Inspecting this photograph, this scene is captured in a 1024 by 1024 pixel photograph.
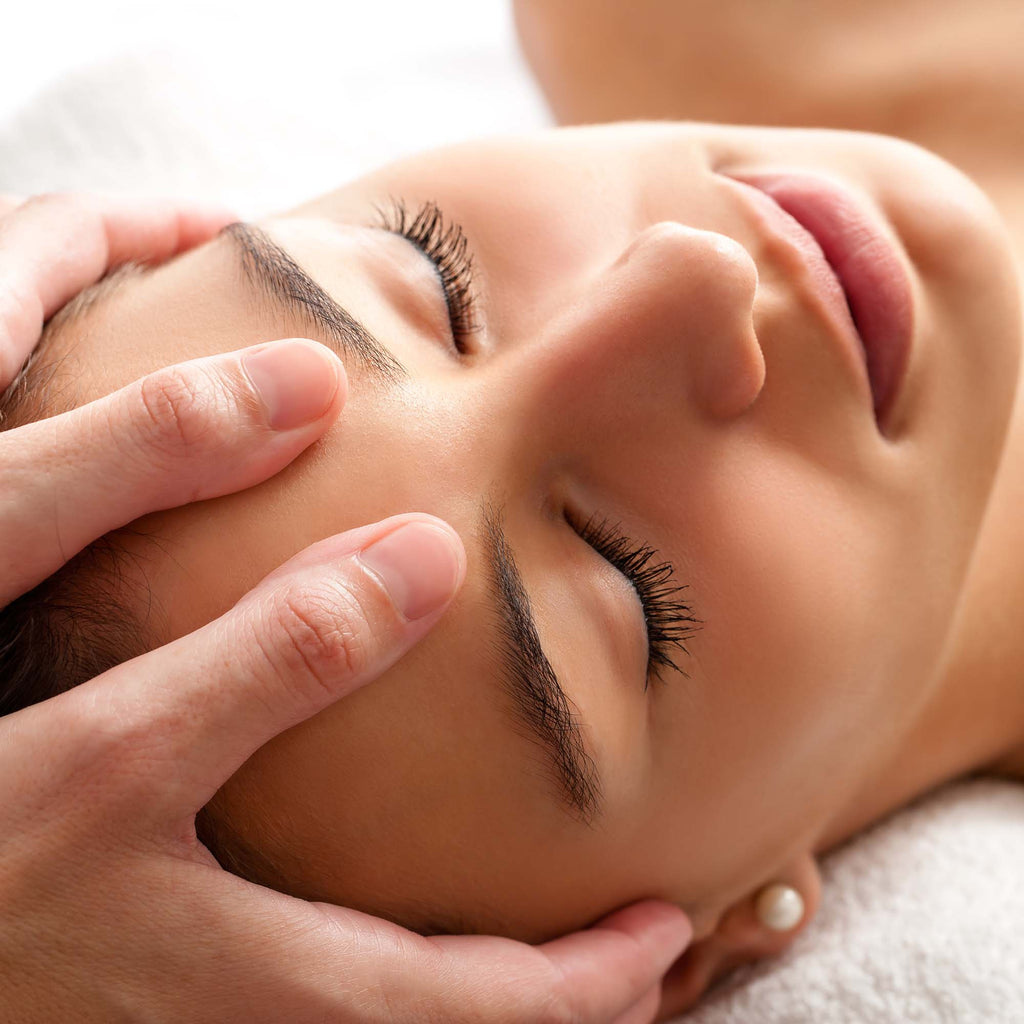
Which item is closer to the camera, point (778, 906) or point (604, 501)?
point (604, 501)

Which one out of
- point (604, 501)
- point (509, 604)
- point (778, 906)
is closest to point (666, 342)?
point (604, 501)

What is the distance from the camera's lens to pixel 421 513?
72 centimetres

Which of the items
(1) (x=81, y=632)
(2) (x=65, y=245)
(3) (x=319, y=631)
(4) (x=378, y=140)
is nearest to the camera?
(3) (x=319, y=631)

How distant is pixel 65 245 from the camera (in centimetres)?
100

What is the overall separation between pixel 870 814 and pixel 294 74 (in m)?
1.43

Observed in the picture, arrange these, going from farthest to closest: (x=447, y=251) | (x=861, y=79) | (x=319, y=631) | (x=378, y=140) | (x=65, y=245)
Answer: (x=378, y=140) < (x=861, y=79) < (x=65, y=245) < (x=447, y=251) < (x=319, y=631)

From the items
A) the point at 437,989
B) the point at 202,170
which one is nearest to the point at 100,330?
the point at 437,989

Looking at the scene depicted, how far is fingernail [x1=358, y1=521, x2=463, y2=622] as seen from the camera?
2.26 ft

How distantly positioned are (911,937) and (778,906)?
0.13 m

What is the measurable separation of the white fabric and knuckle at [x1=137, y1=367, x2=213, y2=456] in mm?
781

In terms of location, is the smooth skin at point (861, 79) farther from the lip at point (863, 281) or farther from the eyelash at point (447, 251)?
the eyelash at point (447, 251)

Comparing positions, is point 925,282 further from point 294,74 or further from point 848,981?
point 294,74

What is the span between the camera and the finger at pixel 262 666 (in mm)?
668

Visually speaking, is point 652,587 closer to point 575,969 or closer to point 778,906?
point 575,969
